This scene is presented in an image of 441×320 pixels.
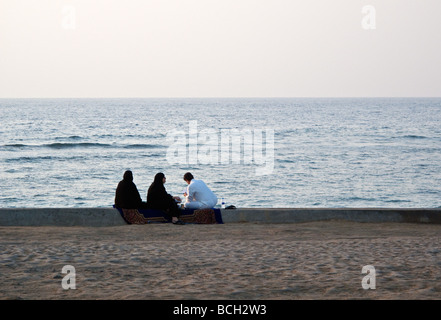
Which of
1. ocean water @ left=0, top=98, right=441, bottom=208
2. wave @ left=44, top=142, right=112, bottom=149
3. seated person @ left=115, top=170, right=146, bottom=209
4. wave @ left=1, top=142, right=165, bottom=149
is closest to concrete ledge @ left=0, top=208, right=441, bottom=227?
seated person @ left=115, top=170, right=146, bottom=209

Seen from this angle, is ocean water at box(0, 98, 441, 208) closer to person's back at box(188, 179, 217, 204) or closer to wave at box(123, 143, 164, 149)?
wave at box(123, 143, 164, 149)

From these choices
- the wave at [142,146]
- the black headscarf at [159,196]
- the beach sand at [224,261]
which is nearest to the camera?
the beach sand at [224,261]

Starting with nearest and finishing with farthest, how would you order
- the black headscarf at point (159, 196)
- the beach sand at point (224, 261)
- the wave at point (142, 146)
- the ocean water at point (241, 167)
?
the beach sand at point (224, 261) < the black headscarf at point (159, 196) < the ocean water at point (241, 167) < the wave at point (142, 146)

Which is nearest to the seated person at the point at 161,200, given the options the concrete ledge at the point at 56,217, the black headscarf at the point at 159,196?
the black headscarf at the point at 159,196

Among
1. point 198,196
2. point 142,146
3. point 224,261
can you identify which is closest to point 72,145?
point 142,146

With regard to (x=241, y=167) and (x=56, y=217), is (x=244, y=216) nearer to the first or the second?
(x=56, y=217)

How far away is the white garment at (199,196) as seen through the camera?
11.5 meters

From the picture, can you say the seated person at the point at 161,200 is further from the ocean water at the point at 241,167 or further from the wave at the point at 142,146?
the wave at the point at 142,146

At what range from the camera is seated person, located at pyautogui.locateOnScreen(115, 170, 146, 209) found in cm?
1133

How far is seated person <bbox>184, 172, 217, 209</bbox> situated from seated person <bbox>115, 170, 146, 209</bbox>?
99 cm

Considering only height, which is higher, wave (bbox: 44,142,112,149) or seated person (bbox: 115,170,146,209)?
seated person (bbox: 115,170,146,209)

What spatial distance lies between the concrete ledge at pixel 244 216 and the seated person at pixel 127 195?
0.70ft

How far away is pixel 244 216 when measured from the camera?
11586 mm
